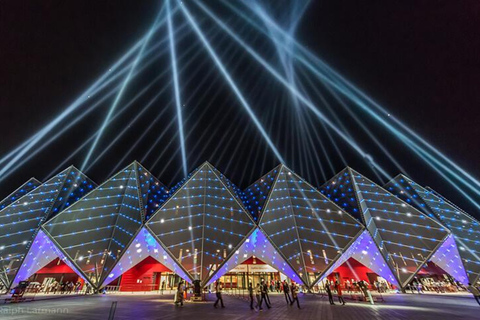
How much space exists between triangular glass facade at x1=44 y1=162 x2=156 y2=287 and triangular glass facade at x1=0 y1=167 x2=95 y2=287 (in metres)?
3.83

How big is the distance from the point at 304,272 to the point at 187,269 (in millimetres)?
11837

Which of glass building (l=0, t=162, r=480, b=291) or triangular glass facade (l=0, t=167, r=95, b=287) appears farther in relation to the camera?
triangular glass facade (l=0, t=167, r=95, b=287)

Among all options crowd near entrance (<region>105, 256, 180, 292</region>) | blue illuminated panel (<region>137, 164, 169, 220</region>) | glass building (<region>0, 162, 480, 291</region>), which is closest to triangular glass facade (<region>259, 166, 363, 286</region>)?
glass building (<region>0, 162, 480, 291</region>)

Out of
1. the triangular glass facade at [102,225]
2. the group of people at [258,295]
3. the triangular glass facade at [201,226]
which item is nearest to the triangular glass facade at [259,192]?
the triangular glass facade at [201,226]

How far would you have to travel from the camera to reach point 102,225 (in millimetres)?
25188

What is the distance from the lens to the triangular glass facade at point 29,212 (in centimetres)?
2370

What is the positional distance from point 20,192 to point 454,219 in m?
62.1

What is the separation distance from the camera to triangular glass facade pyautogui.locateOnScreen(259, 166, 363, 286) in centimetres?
2248

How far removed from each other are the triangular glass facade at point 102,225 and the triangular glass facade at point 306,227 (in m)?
15.7

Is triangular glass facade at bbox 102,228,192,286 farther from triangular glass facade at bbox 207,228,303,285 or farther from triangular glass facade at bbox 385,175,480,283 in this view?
triangular glass facade at bbox 385,175,480,283

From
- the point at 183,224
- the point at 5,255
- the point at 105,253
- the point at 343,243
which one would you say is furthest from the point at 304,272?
the point at 5,255

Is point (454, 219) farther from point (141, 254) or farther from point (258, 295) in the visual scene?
point (141, 254)

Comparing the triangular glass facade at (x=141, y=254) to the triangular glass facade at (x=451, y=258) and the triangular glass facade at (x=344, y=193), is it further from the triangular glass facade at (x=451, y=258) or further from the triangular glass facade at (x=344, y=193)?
the triangular glass facade at (x=451, y=258)

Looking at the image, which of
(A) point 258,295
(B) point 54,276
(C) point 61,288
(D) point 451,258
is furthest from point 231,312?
(B) point 54,276
